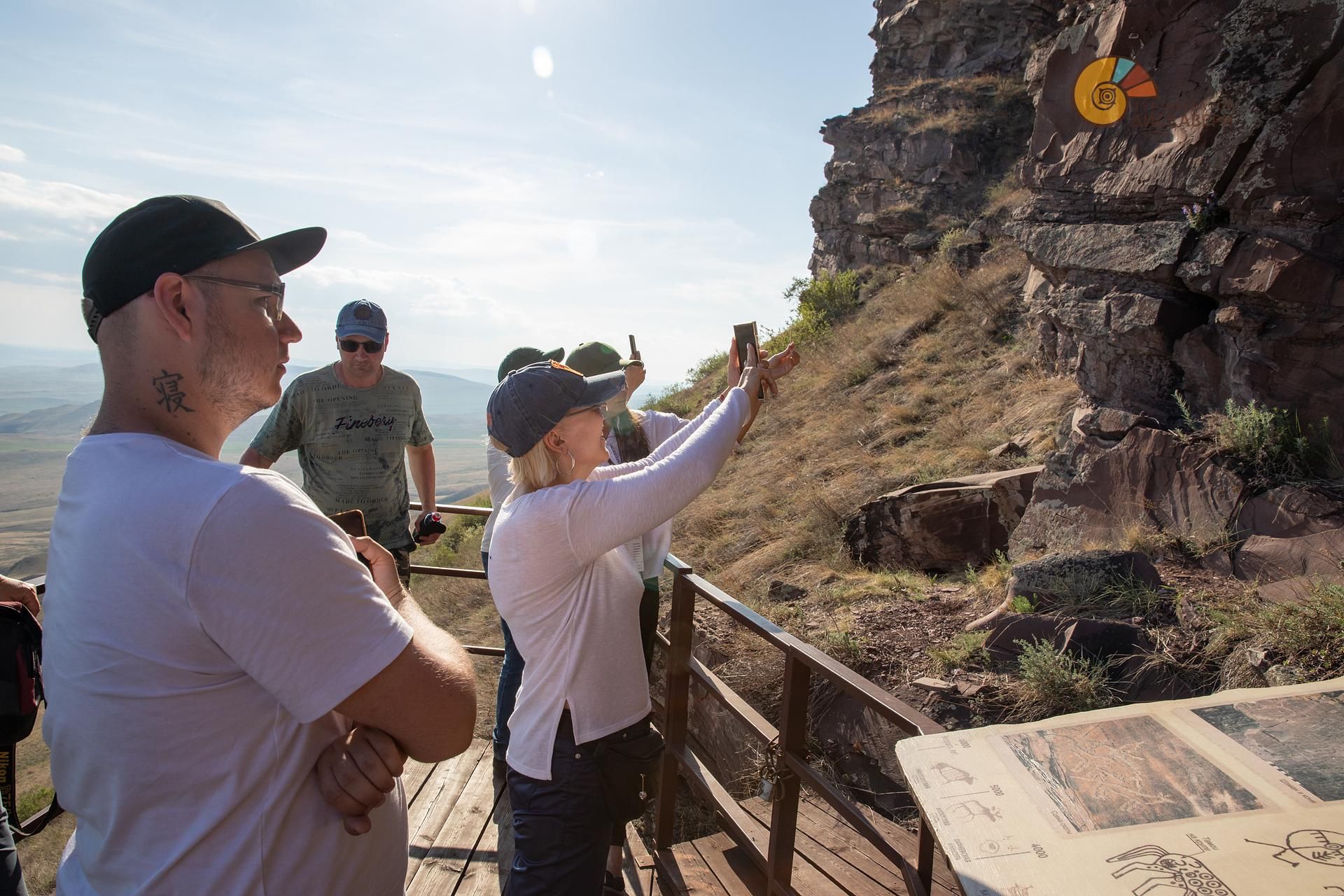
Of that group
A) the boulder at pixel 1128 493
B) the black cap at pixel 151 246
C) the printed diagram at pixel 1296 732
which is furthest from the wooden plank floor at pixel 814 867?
the boulder at pixel 1128 493

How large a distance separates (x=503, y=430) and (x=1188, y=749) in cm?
157

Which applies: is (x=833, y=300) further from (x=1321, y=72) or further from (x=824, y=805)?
(x=824, y=805)

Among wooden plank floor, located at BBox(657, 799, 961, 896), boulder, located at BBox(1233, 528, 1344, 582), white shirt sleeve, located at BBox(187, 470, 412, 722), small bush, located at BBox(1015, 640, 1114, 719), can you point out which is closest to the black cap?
white shirt sleeve, located at BBox(187, 470, 412, 722)

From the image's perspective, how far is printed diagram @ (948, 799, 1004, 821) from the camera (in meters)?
1.18

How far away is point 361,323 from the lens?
3.69 metres

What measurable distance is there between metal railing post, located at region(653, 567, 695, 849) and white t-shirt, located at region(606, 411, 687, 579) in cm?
23

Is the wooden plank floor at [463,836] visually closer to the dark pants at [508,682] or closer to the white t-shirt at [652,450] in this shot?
the dark pants at [508,682]

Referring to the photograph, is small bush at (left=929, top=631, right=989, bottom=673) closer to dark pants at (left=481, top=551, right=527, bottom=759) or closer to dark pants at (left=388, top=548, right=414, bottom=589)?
dark pants at (left=481, top=551, right=527, bottom=759)

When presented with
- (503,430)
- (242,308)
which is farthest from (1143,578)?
(242,308)

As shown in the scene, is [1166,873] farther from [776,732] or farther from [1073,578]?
[1073,578]

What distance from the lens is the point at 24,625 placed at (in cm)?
175

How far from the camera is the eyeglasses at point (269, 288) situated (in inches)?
50.2

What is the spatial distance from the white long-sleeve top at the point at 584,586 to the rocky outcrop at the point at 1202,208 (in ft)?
14.9

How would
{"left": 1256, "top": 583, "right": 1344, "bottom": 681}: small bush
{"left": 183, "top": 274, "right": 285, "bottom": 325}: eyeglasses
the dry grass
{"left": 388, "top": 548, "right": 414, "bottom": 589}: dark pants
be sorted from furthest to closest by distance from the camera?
the dry grass
{"left": 388, "top": 548, "right": 414, "bottom": 589}: dark pants
{"left": 1256, "top": 583, "right": 1344, "bottom": 681}: small bush
{"left": 183, "top": 274, "right": 285, "bottom": 325}: eyeglasses
